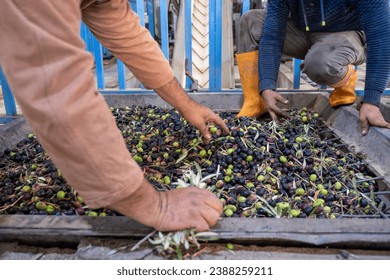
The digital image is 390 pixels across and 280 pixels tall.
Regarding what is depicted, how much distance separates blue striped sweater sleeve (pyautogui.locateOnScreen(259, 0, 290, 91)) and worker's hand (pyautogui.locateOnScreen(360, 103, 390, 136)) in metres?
0.69

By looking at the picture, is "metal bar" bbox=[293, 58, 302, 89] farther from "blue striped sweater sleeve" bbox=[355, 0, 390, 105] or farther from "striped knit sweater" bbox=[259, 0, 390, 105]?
"blue striped sweater sleeve" bbox=[355, 0, 390, 105]

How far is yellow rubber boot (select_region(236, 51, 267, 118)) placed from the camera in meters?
2.89

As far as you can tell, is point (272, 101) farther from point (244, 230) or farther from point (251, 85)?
point (244, 230)

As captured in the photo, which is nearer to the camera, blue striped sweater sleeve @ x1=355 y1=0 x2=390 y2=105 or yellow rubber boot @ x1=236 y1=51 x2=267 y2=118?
blue striped sweater sleeve @ x1=355 y1=0 x2=390 y2=105

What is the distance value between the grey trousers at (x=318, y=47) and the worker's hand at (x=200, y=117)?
1.05m

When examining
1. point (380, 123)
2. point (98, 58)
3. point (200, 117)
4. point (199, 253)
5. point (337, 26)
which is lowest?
point (199, 253)

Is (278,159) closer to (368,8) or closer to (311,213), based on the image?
(311,213)

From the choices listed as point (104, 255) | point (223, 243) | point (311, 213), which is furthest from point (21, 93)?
point (311, 213)

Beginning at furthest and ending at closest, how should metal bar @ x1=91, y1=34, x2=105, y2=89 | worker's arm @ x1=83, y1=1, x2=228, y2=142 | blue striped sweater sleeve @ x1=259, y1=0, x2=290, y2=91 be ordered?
metal bar @ x1=91, y1=34, x2=105, y2=89
blue striped sweater sleeve @ x1=259, y1=0, x2=290, y2=91
worker's arm @ x1=83, y1=1, x2=228, y2=142

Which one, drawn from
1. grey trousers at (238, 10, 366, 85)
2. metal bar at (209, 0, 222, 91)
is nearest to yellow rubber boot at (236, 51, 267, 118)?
grey trousers at (238, 10, 366, 85)

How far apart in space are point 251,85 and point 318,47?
60cm

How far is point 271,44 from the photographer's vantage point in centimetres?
267

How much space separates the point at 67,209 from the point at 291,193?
→ 1.11 meters

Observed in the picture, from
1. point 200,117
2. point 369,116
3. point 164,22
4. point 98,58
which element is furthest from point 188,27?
point 369,116
